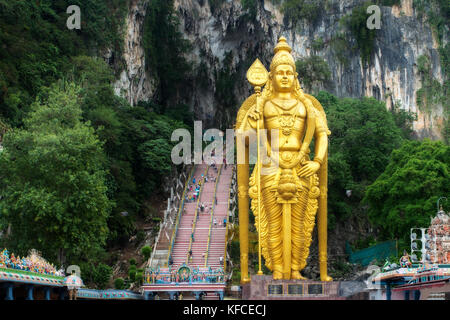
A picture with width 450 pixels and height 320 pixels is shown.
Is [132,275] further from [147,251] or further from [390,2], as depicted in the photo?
[390,2]

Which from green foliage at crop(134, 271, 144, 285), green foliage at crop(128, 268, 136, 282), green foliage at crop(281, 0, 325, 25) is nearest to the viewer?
green foliage at crop(134, 271, 144, 285)

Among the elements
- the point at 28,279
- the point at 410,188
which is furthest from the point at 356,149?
the point at 28,279

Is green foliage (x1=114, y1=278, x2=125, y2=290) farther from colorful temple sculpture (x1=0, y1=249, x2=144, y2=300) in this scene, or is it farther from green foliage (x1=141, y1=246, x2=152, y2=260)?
colorful temple sculpture (x1=0, y1=249, x2=144, y2=300)

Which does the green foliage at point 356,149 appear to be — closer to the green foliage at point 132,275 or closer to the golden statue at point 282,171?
the green foliage at point 132,275

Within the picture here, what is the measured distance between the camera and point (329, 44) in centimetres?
3338

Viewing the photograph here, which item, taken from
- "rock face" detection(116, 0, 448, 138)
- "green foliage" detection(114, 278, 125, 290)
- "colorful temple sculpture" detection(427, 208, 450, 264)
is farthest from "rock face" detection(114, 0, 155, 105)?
"colorful temple sculpture" detection(427, 208, 450, 264)

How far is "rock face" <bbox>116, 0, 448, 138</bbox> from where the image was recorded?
31.6m

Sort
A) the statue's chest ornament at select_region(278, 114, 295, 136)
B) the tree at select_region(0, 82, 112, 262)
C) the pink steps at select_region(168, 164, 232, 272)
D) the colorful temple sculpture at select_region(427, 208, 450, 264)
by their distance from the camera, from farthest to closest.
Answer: the pink steps at select_region(168, 164, 232, 272)
the tree at select_region(0, 82, 112, 262)
the statue's chest ornament at select_region(278, 114, 295, 136)
the colorful temple sculpture at select_region(427, 208, 450, 264)

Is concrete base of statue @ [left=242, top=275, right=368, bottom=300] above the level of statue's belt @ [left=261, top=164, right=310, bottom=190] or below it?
below

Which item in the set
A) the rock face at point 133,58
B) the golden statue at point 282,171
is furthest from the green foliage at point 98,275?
the rock face at point 133,58

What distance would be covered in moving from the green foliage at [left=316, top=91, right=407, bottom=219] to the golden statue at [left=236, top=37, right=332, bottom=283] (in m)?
7.93

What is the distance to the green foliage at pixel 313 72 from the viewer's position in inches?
1277

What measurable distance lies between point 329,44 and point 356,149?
1039 cm
